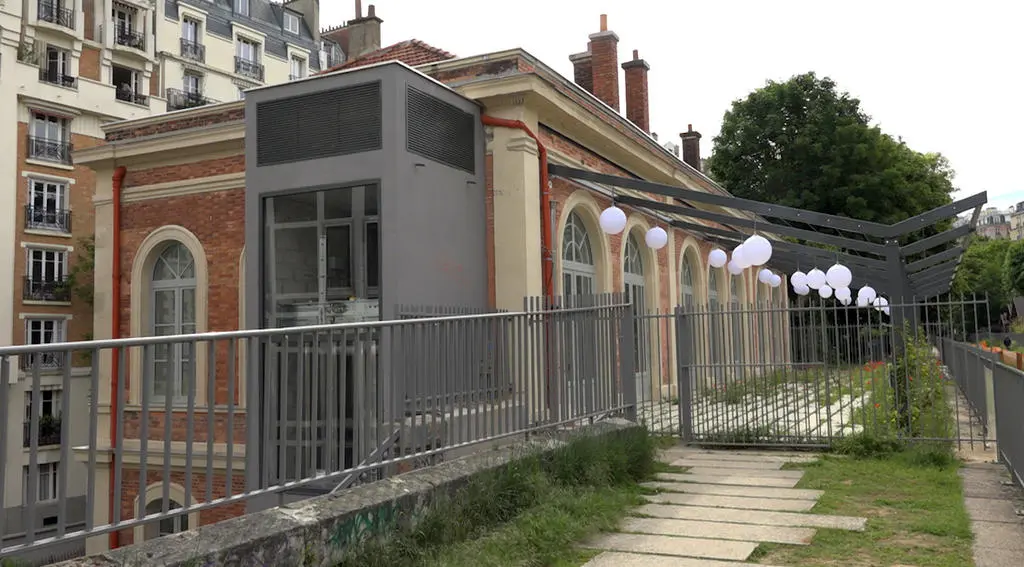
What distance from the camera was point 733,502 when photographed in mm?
6359

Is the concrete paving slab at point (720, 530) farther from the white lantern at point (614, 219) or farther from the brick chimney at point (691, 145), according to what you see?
the brick chimney at point (691, 145)

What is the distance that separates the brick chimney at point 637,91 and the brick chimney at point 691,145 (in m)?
7.66

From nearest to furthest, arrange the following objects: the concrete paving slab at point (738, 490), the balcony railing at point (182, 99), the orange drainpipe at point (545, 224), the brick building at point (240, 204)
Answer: the concrete paving slab at point (738, 490)
the brick building at point (240, 204)
the orange drainpipe at point (545, 224)
the balcony railing at point (182, 99)

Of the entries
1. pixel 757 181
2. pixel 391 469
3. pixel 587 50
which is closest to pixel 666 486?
pixel 391 469

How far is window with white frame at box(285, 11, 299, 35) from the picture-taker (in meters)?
42.8

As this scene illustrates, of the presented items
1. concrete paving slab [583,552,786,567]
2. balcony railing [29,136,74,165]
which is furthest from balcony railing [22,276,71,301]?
concrete paving slab [583,552,786,567]

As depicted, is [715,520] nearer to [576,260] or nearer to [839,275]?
[839,275]

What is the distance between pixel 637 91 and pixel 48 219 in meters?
22.6

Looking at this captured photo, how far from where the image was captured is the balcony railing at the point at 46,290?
28.0 m

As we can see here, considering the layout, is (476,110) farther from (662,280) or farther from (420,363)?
(662,280)

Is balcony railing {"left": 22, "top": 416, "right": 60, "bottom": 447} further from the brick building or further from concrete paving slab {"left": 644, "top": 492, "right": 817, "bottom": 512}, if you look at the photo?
the brick building

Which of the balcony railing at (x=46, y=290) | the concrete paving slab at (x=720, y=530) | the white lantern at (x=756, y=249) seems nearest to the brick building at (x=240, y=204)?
the white lantern at (x=756, y=249)

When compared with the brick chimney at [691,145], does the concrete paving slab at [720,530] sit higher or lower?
lower

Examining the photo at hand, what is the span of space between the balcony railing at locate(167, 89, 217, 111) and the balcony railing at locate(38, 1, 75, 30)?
4.96m
